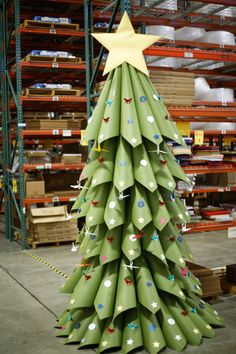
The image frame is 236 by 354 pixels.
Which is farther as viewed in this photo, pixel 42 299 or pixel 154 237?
pixel 42 299

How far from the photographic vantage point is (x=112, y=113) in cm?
363

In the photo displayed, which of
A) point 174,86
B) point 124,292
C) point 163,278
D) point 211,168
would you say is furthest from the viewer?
point 211,168

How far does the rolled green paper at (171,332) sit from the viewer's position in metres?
3.57

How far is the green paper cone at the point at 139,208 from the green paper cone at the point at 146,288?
325mm

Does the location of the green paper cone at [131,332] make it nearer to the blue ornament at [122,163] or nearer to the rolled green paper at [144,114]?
the blue ornament at [122,163]

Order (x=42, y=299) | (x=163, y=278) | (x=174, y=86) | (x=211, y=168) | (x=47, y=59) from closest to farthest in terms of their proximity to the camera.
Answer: (x=163, y=278) < (x=42, y=299) < (x=174, y=86) < (x=211, y=168) < (x=47, y=59)

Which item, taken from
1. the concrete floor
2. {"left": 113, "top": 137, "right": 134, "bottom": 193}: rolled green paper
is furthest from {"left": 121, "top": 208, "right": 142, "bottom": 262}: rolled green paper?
the concrete floor

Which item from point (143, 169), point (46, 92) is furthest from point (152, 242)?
point (46, 92)

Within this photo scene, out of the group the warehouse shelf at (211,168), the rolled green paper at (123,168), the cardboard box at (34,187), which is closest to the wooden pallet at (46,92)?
the cardboard box at (34,187)

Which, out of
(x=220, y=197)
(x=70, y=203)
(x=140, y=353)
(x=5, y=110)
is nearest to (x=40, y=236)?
(x=70, y=203)

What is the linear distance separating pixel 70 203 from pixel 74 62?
2793 millimetres

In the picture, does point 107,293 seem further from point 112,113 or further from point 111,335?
point 112,113

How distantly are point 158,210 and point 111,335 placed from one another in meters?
0.96

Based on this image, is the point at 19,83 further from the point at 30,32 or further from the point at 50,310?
the point at 50,310
